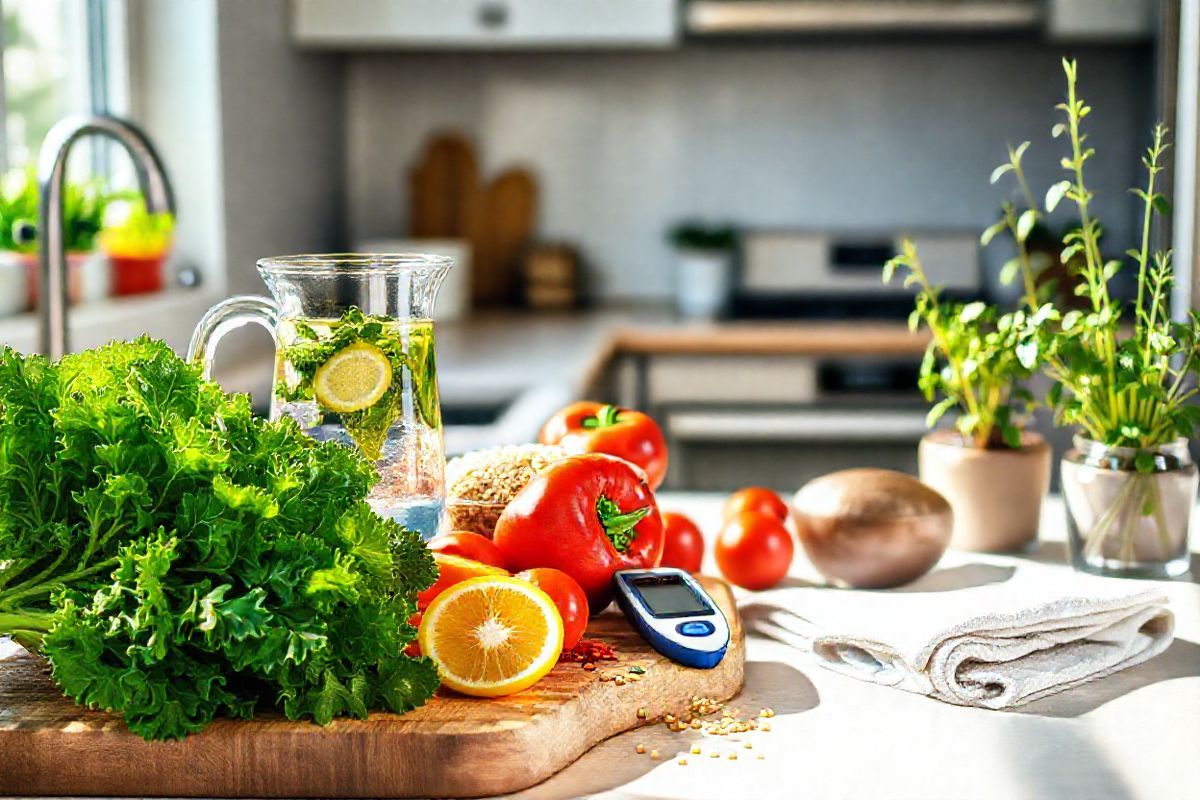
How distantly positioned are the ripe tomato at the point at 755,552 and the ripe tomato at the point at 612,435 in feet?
0.29

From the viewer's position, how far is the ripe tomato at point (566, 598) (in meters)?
0.88

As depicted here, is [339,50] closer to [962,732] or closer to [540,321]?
[540,321]

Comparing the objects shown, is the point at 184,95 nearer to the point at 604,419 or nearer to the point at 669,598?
the point at 604,419

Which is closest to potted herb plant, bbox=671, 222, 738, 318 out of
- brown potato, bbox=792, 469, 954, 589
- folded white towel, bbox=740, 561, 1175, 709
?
brown potato, bbox=792, 469, 954, 589

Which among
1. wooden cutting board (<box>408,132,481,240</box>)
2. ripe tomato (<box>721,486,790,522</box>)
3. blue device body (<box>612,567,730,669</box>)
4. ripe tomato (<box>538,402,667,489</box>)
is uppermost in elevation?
wooden cutting board (<box>408,132,481,240</box>)

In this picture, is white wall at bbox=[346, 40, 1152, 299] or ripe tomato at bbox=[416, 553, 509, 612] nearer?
ripe tomato at bbox=[416, 553, 509, 612]

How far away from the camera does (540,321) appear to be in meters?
3.40

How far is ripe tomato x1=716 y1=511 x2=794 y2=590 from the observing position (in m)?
1.12

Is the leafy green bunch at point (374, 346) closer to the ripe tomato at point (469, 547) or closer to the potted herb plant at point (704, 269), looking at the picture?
the ripe tomato at point (469, 547)

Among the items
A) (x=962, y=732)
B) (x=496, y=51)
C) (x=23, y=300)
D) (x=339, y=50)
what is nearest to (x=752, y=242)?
(x=496, y=51)

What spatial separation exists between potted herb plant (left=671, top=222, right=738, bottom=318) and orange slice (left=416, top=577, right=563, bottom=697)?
105 inches

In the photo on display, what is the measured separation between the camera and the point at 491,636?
83 centimetres

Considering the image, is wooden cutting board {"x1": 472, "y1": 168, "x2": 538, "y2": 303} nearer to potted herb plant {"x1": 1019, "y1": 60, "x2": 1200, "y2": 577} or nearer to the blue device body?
potted herb plant {"x1": 1019, "y1": 60, "x2": 1200, "y2": 577}

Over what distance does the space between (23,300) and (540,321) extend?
1.46 metres
